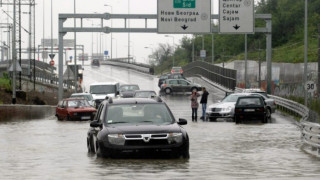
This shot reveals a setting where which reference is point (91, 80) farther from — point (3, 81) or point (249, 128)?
point (249, 128)

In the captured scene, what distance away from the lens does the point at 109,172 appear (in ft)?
52.4

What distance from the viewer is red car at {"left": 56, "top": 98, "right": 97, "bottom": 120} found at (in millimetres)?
45575

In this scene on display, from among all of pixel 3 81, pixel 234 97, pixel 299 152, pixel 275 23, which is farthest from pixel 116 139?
pixel 275 23

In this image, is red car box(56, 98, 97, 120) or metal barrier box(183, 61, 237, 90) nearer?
red car box(56, 98, 97, 120)

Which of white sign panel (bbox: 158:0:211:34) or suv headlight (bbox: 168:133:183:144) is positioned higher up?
white sign panel (bbox: 158:0:211:34)

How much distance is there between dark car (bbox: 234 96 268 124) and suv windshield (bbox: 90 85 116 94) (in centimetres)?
1954

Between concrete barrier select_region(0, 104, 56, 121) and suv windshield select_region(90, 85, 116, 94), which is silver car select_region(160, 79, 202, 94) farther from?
concrete barrier select_region(0, 104, 56, 121)

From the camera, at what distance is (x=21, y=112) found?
51375 mm

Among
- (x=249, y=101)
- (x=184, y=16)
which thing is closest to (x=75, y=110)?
(x=249, y=101)

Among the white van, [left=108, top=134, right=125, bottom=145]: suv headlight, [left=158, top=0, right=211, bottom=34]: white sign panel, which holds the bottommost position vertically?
the white van

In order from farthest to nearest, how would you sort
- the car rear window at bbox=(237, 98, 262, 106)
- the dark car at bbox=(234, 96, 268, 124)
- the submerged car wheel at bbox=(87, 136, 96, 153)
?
the car rear window at bbox=(237, 98, 262, 106) < the dark car at bbox=(234, 96, 268, 124) < the submerged car wheel at bbox=(87, 136, 96, 153)

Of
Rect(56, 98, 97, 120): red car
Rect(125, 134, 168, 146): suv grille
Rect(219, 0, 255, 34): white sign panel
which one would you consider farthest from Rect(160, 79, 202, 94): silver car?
Rect(125, 134, 168, 146): suv grille

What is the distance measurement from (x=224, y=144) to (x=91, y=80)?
91.5 meters

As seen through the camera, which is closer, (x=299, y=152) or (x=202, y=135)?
(x=299, y=152)
